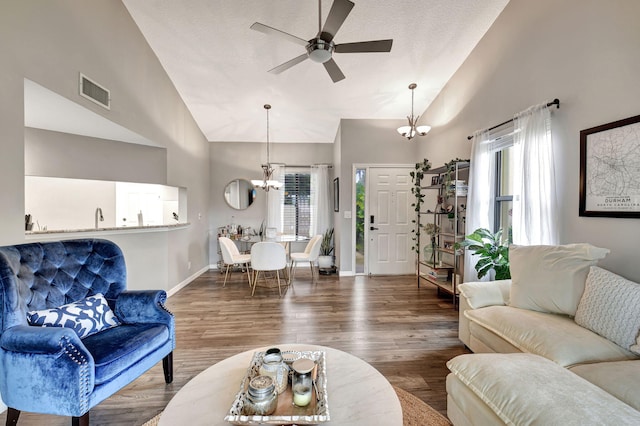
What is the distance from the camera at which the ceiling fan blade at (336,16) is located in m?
1.81

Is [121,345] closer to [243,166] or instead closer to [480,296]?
[480,296]

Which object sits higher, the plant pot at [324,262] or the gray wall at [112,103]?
the gray wall at [112,103]

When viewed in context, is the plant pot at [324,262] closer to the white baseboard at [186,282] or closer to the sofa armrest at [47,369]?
the white baseboard at [186,282]

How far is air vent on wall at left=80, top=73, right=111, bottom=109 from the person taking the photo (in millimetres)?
2449

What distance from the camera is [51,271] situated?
177 cm

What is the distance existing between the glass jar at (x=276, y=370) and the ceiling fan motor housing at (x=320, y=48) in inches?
84.9

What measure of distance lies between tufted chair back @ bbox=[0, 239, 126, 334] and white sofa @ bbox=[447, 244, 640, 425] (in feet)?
7.72

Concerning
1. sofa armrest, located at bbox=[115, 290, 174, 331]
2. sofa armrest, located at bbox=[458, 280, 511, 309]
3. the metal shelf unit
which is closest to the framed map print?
sofa armrest, located at bbox=[458, 280, 511, 309]

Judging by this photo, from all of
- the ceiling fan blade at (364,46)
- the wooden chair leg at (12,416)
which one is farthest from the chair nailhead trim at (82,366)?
the ceiling fan blade at (364,46)

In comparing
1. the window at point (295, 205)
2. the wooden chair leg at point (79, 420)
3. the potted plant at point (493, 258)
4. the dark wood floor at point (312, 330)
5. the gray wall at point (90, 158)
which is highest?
the gray wall at point (90, 158)

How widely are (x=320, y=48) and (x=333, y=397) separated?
7.55ft

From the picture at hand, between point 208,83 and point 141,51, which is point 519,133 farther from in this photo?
point 141,51

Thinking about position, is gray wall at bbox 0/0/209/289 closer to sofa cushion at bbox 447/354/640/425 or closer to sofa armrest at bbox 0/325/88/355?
sofa armrest at bbox 0/325/88/355

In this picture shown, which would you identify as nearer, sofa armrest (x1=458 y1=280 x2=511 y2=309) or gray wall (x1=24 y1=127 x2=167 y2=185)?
sofa armrest (x1=458 y1=280 x2=511 y2=309)
